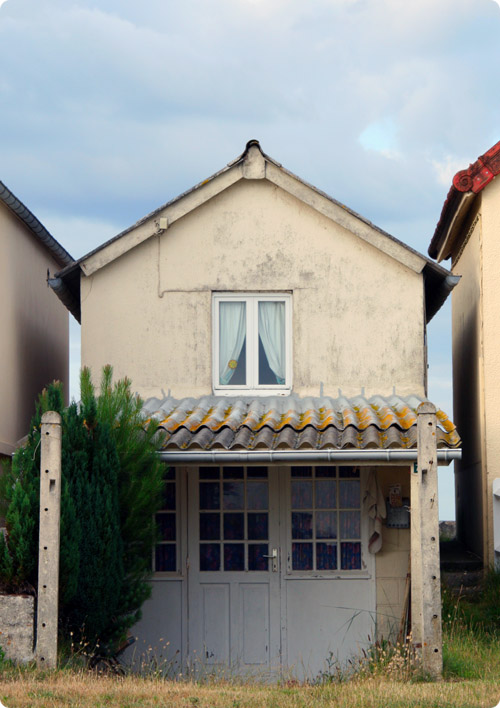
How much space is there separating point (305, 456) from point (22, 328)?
20.1 ft

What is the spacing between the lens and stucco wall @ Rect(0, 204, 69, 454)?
13.6 metres

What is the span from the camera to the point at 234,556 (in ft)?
40.8

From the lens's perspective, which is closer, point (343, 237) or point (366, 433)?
point (366, 433)

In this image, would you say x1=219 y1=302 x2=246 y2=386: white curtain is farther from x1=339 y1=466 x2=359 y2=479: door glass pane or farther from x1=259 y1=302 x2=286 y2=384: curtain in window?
x1=339 y1=466 x2=359 y2=479: door glass pane

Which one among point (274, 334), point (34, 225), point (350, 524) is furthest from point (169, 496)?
point (34, 225)

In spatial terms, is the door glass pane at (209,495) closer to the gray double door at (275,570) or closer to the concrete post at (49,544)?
the gray double door at (275,570)

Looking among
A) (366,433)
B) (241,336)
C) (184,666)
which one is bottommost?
(184,666)

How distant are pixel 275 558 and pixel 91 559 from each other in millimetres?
3361

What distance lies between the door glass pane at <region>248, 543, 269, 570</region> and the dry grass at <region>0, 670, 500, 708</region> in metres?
3.22

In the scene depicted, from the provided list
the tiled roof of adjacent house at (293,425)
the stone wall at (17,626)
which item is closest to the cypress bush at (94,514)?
the stone wall at (17,626)

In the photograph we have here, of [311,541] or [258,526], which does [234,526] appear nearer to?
[258,526]

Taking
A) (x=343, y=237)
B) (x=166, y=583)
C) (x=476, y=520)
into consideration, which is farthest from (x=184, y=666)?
(x=343, y=237)

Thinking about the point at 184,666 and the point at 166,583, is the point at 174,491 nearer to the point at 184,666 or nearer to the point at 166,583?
the point at 166,583

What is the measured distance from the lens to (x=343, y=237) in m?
13.0
